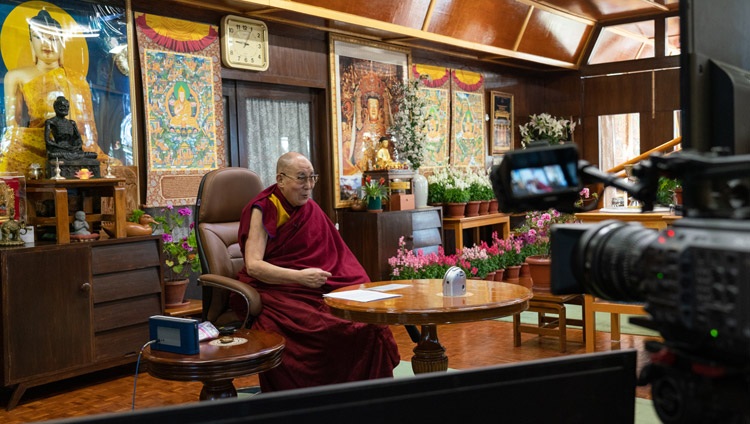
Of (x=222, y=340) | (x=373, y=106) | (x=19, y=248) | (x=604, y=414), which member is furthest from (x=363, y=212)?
(x=604, y=414)

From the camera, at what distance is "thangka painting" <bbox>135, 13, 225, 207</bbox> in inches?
200

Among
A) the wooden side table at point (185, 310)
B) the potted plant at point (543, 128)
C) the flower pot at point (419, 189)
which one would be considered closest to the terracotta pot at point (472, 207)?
the flower pot at point (419, 189)

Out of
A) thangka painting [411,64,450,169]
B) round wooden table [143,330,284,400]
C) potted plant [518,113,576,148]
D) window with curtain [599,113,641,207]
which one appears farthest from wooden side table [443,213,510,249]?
round wooden table [143,330,284,400]

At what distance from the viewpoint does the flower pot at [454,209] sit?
7414 millimetres

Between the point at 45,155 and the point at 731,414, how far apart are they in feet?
14.8

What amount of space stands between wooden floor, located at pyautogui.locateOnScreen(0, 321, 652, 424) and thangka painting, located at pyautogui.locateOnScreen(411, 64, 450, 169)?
256 cm

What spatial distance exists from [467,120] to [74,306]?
201 inches

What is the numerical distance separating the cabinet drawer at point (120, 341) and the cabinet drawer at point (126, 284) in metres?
0.20

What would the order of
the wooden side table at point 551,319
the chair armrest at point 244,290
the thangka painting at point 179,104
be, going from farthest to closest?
the thangka painting at point 179,104 → the wooden side table at point 551,319 → the chair armrest at point 244,290

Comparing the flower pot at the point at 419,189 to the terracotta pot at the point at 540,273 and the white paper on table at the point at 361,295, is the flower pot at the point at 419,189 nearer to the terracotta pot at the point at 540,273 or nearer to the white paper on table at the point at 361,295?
the terracotta pot at the point at 540,273

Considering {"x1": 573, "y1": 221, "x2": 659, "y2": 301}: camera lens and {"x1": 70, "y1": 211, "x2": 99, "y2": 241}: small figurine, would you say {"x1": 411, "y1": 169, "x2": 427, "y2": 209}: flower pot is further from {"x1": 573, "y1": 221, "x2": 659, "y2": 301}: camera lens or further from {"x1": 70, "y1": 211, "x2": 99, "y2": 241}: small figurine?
{"x1": 573, "y1": 221, "x2": 659, "y2": 301}: camera lens

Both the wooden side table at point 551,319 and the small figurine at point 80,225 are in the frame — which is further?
the wooden side table at point 551,319

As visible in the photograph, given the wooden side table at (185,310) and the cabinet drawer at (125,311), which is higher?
the cabinet drawer at (125,311)

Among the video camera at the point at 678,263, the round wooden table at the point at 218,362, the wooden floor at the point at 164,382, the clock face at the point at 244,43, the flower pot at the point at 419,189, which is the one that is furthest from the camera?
the flower pot at the point at 419,189
